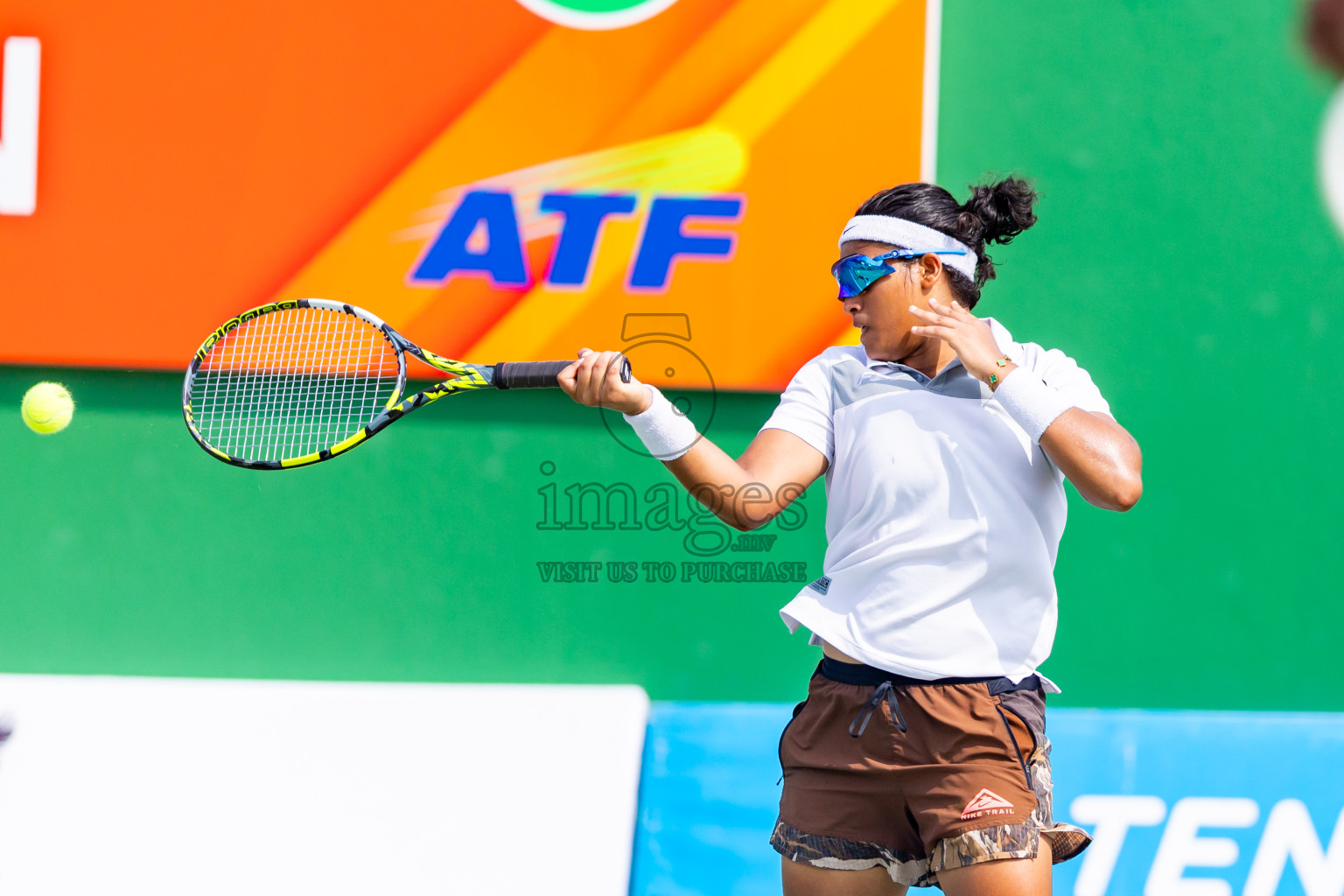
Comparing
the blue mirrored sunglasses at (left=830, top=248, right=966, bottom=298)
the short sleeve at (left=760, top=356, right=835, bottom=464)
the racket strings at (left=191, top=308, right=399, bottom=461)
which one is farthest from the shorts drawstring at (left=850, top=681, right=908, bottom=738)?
the racket strings at (left=191, top=308, right=399, bottom=461)

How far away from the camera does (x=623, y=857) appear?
276cm

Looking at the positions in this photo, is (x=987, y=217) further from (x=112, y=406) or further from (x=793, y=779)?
(x=112, y=406)

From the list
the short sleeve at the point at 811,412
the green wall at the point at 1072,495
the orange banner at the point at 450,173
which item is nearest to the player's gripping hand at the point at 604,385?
the short sleeve at the point at 811,412

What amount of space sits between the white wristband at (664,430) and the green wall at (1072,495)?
1.35 metres

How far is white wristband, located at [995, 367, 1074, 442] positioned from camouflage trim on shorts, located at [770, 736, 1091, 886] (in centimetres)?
52

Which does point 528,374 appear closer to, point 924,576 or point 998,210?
point 924,576

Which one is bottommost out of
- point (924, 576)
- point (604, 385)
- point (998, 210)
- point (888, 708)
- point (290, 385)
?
point (888, 708)

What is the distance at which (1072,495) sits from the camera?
125 inches

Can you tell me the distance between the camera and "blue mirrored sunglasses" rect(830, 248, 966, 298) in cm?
191

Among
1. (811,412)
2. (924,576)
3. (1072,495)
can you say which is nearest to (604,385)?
(811,412)

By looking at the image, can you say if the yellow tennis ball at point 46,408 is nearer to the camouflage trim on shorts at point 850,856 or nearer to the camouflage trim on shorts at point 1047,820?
the camouflage trim on shorts at point 850,856

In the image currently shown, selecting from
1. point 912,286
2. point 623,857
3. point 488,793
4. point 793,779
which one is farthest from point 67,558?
point 912,286

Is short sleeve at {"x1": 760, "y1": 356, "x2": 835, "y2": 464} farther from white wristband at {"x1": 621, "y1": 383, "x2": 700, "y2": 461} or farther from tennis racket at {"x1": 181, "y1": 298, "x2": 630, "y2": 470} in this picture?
tennis racket at {"x1": 181, "y1": 298, "x2": 630, "y2": 470}

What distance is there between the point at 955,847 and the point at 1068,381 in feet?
2.53
